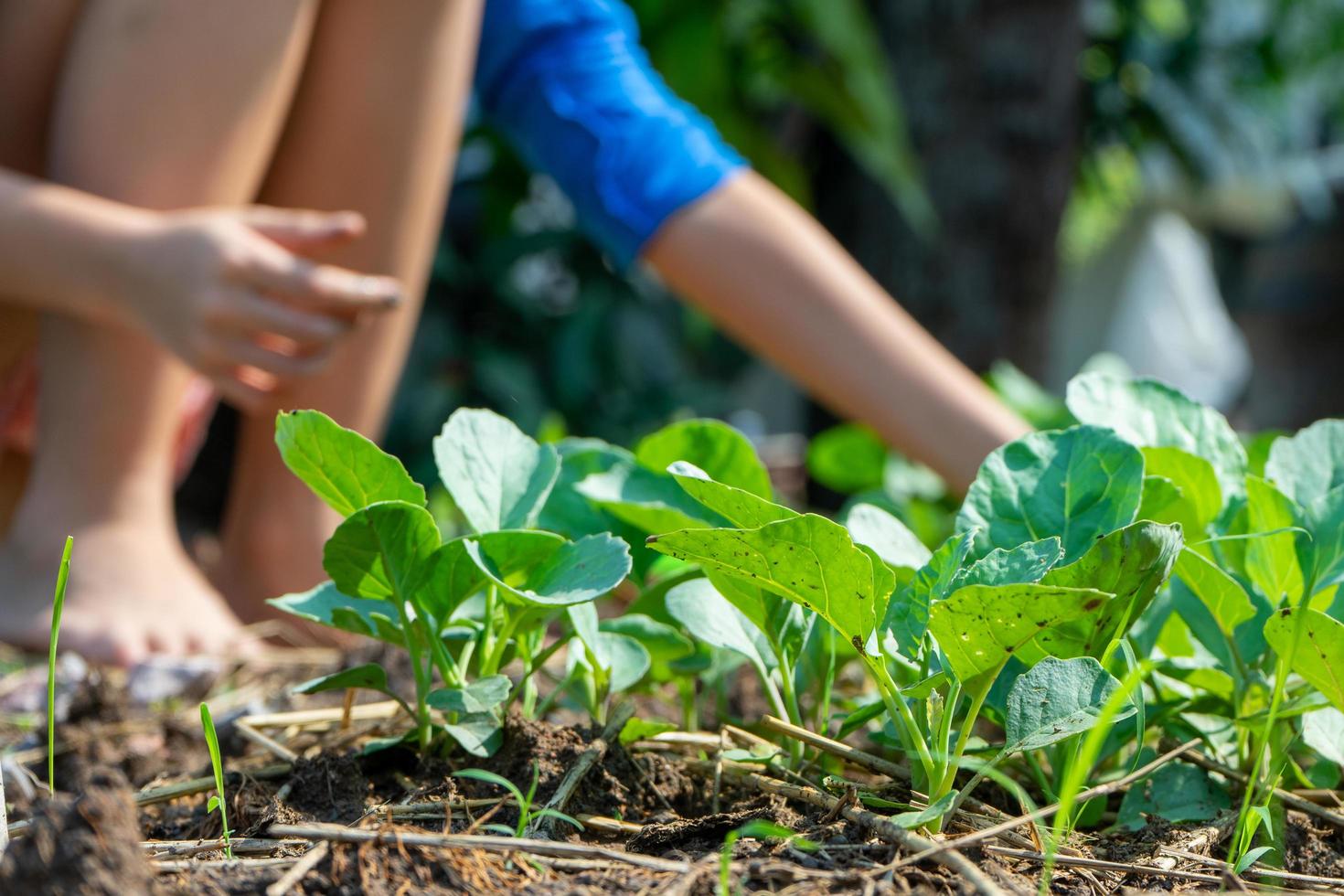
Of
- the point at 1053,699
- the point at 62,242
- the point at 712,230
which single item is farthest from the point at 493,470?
the point at 712,230

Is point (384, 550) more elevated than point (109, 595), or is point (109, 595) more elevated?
point (384, 550)

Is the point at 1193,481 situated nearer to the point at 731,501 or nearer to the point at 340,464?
A: the point at 731,501

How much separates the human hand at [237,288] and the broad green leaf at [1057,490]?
1.98 feet

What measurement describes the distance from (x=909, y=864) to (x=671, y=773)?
156mm

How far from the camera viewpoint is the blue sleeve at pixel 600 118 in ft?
4.17

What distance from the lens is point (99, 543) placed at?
1.09 m

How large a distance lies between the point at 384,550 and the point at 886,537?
0.82 ft

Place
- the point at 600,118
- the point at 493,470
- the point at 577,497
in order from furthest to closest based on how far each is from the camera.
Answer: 1. the point at 600,118
2. the point at 577,497
3. the point at 493,470

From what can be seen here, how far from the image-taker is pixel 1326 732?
553 millimetres

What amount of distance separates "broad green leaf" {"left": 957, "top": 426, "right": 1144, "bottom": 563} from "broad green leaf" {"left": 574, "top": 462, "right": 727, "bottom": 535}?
142mm

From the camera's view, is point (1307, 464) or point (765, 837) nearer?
point (765, 837)

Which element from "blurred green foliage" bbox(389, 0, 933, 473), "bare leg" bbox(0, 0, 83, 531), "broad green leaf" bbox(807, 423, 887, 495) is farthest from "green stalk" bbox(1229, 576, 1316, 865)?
"blurred green foliage" bbox(389, 0, 933, 473)

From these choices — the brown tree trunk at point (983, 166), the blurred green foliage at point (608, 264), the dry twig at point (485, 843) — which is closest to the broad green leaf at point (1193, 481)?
the dry twig at point (485, 843)

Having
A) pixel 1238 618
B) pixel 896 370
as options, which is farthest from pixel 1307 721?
pixel 896 370
